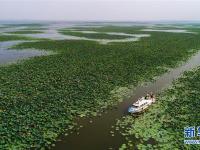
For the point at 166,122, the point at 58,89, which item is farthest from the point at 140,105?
the point at 58,89

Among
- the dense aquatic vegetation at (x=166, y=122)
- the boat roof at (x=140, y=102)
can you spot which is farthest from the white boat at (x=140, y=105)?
the dense aquatic vegetation at (x=166, y=122)

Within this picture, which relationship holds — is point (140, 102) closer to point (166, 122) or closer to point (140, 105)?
point (140, 105)

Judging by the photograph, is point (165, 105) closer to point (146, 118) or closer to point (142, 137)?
point (146, 118)

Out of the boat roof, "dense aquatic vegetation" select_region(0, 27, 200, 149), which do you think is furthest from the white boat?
"dense aquatic vegetation" select_region(0, 27, 200, 149)

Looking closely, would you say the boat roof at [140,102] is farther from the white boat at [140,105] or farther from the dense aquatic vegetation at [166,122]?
the dense aquatic vegetation at [166,122]

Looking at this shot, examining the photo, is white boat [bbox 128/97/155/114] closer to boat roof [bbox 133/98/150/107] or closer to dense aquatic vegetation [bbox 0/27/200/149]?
boat roof [bbox 133/98/150/107]
